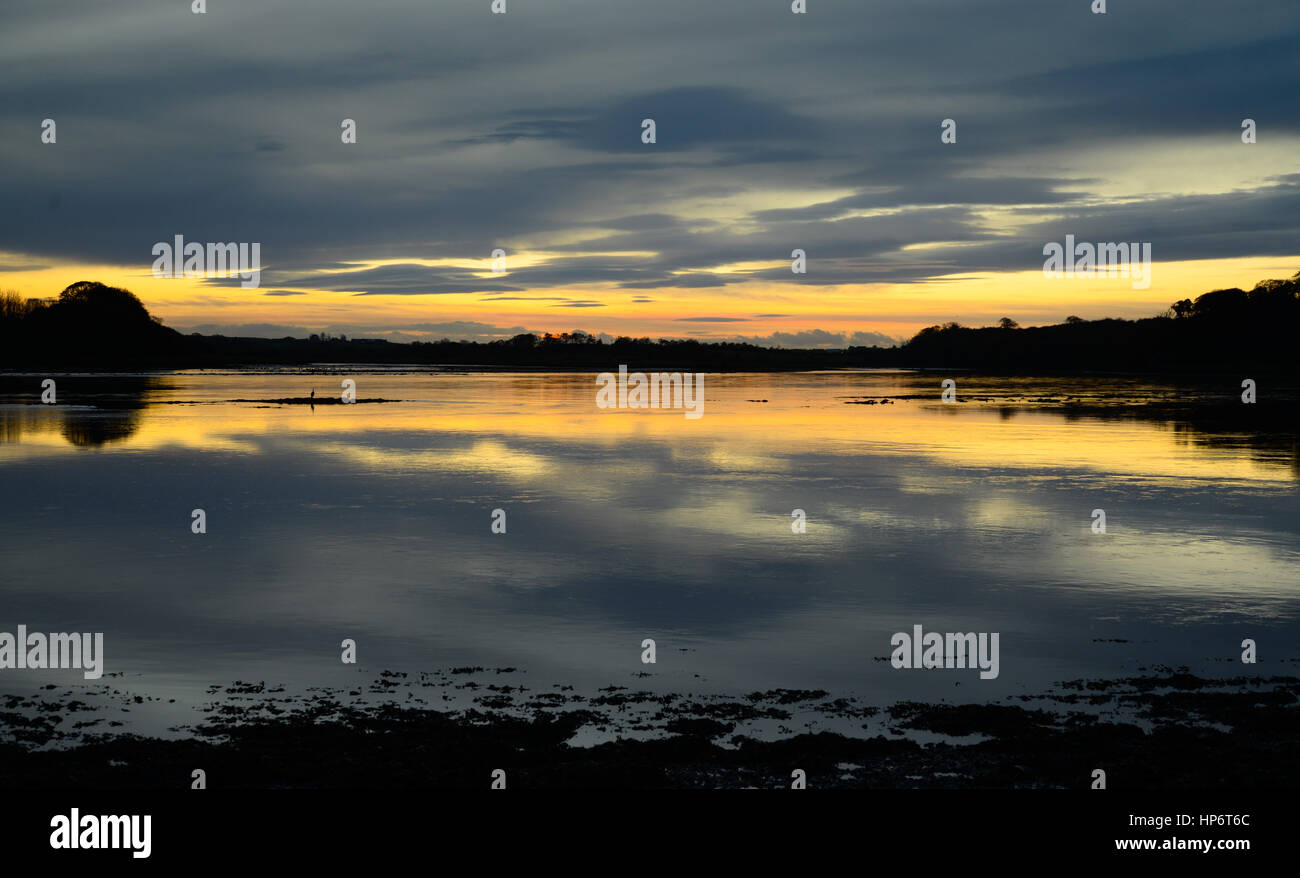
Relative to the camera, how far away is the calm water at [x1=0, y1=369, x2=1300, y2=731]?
41.1 ft

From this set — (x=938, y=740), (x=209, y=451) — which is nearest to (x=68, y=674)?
(x=938, y=740)

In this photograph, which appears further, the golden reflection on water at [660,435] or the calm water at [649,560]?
the golden reflection on water at [660,435]

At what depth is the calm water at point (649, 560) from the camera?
41.1ft

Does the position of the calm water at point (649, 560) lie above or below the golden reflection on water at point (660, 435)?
below

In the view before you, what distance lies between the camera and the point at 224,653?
1276 centimetres

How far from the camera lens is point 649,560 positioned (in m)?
18.4

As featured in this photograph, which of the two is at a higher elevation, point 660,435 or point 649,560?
point 660,435

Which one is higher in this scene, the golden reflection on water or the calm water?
Result: the golden reflection on water

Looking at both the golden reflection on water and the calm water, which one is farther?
the golden reflection on water

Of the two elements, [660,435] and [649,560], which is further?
[660,435]
